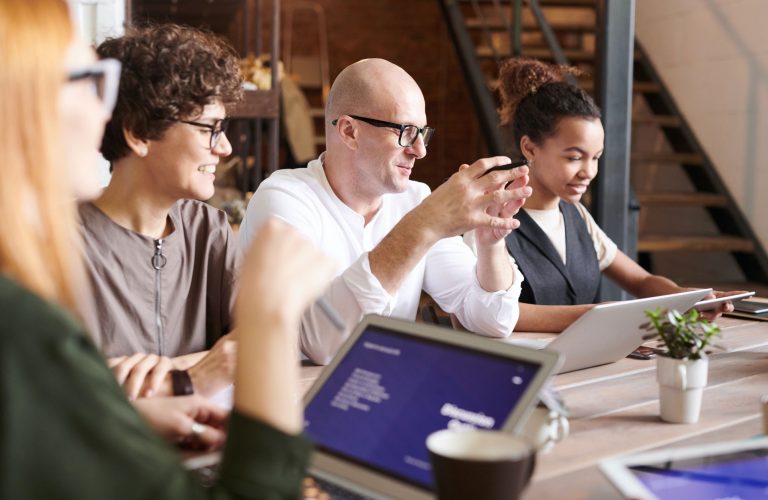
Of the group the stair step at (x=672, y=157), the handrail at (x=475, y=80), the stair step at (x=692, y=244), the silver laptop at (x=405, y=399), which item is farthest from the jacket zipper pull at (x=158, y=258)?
the stair step at (x=672, y=157)

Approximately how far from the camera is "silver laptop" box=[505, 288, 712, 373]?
1.48 metres

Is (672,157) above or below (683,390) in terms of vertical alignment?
below

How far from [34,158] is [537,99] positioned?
210 centimetres

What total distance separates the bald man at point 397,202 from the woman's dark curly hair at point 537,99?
49cm

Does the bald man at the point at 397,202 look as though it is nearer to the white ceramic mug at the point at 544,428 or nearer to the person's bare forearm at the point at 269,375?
the white ceramic mug at the point at 544,428

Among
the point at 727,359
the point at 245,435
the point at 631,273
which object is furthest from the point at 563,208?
the point at 245,435

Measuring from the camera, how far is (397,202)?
7.61 ft

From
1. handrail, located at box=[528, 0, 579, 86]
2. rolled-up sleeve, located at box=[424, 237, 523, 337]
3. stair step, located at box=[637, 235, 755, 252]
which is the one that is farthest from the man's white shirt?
stair step, located at box=[637, 235, 755, 252]

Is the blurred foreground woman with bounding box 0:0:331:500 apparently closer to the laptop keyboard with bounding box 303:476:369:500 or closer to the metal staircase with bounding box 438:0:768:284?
the laptop keyboard with bounding box 303:476:369:500

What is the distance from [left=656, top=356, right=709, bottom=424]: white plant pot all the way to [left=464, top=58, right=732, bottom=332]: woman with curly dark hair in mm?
1135

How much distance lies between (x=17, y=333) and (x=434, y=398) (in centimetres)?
48

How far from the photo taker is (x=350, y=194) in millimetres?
2234

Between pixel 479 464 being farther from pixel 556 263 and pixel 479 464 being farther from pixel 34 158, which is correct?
pixel 556 263

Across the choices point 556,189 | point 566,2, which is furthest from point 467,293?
point 566,2
